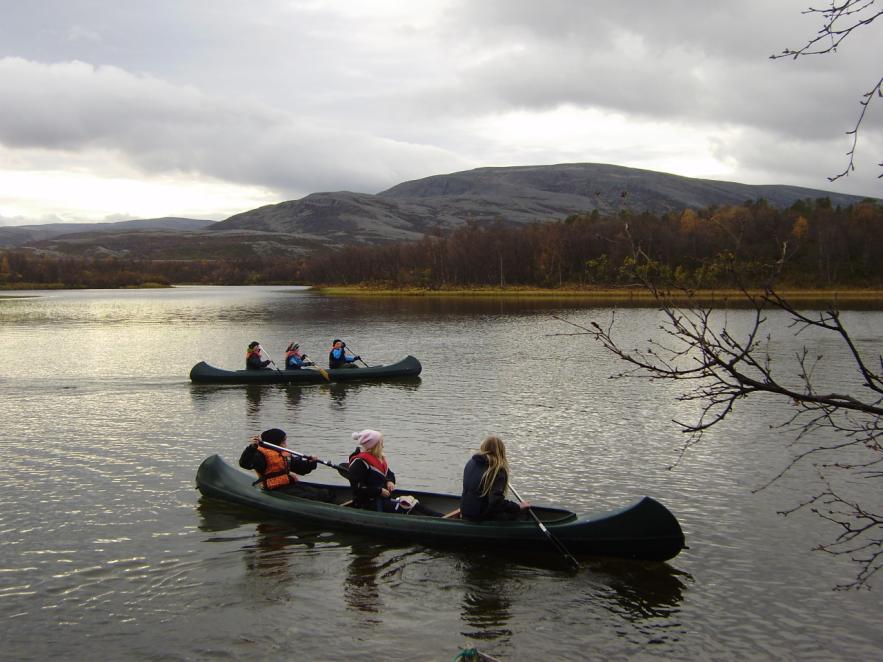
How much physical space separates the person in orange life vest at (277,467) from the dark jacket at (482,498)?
10.7 ft

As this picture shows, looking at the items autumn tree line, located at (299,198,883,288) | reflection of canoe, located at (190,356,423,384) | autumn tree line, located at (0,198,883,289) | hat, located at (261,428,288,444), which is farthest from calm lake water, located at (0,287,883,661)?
autumn tree line, located at (299,198,883,288)

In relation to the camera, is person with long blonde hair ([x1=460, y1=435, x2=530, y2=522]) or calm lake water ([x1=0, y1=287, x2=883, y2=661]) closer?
calm lake water ([x1=0, y1=287, x2=883, y2=661])

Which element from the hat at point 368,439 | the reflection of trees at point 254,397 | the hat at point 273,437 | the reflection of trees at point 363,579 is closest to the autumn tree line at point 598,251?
the reflection of trees at point 254,397

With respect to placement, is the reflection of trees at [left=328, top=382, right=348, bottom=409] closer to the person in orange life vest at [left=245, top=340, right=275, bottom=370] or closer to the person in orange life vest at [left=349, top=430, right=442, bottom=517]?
the person in orange life vest at [left=245, top=340, right=275, bottom=370]

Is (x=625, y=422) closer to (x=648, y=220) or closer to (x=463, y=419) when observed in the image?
(x=463, y=419)

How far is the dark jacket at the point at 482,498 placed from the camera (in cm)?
1121

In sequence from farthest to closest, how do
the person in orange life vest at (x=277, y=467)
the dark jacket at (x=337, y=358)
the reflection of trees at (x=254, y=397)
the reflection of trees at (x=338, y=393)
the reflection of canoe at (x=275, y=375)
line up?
1. the dark jacket at (x=337, y=358)
2. the reflection of canoe at (x=275, y=375)
3. the reflection of trees at (x=338, y=393)
4. the reflection of trees at (x=254, y=397)
5. the person in orange life vest at (x=277, y=467)

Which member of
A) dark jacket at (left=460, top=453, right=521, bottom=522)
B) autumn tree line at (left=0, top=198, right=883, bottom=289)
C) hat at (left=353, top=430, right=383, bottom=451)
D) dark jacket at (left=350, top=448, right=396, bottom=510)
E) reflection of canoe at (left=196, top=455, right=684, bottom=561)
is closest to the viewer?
reflection of canoe at (left=196, top=455, right=684, bottom=561)

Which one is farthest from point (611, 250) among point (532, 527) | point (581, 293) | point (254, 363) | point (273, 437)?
→ point (532, 527)

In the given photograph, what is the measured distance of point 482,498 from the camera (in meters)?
11.3

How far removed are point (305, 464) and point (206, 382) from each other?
1672 cm

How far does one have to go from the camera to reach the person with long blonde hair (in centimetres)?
1107

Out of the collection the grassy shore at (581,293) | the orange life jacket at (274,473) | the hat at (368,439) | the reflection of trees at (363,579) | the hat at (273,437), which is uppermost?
the grassy shore at (581,293)

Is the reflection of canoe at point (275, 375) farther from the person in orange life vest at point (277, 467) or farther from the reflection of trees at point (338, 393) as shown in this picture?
the person in orange life vest at point (277, 467)
